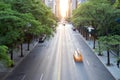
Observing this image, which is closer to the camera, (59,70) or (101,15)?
(59,70)

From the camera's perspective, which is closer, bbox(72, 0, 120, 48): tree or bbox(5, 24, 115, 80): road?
bbox(5, 24, 115, 80): road

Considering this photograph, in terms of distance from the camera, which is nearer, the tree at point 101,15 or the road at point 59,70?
the road at point 59,70

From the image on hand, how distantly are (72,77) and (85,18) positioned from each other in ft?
84.3

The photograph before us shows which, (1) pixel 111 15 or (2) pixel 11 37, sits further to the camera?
(1) pixel 111 15

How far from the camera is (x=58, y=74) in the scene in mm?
32875

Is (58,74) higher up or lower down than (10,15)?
lower down

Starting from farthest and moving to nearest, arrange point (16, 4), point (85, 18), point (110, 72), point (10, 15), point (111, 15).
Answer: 1. point (85, 18)
2. point (111, 15)
3. point (16, 4)
4. point (110, 72)
5. point (10, 15)

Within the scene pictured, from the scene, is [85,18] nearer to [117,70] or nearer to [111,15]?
[111,15]

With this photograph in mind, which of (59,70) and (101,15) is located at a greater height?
(101,15)

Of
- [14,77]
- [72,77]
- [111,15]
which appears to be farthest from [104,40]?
[111,15]

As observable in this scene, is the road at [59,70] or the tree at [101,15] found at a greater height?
the tree at [101,15]

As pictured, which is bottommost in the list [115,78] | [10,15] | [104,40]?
[115,78]

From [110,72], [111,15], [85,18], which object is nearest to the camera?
[110,72]

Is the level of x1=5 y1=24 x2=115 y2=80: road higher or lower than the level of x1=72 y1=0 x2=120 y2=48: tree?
lower
